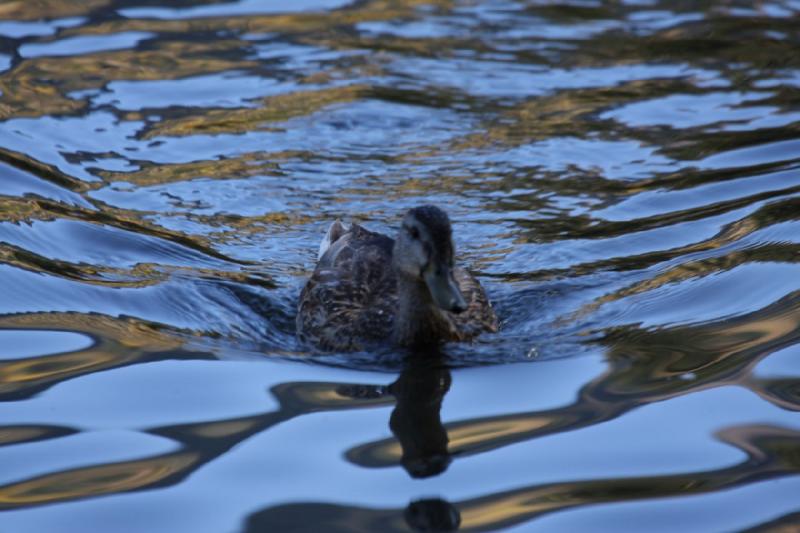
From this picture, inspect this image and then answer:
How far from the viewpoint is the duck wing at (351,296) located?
891 centimetres

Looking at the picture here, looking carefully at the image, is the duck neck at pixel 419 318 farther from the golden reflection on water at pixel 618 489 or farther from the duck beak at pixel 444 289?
the golden reflection on water at pixel 618 489

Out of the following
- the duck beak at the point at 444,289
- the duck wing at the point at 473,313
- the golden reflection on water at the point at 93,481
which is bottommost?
the duck wing at the point at 473,313

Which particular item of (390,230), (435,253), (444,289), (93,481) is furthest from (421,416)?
(390,230)

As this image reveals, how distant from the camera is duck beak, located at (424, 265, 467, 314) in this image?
26.6 feet

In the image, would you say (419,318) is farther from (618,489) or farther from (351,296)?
(618,489)

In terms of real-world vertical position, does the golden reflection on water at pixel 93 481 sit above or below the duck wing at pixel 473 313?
above

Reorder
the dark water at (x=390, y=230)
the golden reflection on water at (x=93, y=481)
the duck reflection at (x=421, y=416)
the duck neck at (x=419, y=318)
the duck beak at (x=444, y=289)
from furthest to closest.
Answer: the duck neck at (x=419, y=318) < the duck beak at (x=444, y=289) < the duck reflection at (x=421, y=416) < the dark water at (x=390, y=230) < the golden reflection on water at (x=93, y=481)

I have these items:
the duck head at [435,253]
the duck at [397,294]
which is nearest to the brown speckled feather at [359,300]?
the duck at [397,294]

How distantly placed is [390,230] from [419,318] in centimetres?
262

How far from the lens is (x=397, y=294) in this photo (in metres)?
9.16

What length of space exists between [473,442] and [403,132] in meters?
7.01

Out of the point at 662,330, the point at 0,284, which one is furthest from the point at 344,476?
the point at 0,284

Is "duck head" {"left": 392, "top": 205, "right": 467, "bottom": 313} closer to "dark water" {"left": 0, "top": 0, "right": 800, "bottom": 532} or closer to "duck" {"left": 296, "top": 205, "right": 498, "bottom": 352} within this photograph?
"duck" {"left": 296, "top": 205, "right": 498, "bottom": 352}

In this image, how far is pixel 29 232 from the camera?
10375mm
